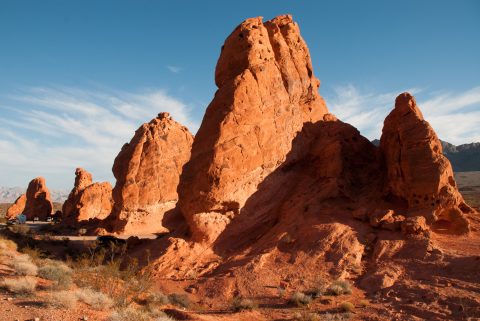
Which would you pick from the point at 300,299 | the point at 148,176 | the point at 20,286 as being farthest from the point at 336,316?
the point at 148,176

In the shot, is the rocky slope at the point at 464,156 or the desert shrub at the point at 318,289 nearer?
the desert shrub at the point at 318,289

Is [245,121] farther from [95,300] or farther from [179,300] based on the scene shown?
[95,300]

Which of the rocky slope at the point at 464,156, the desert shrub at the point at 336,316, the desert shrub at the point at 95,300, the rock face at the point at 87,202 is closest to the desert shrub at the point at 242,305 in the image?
the desert shrub at the point at 336,316

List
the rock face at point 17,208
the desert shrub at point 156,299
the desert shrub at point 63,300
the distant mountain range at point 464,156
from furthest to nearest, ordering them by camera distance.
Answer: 1. the distant mountain range at point 464,156
2. the rock face at point 17,208
3. the desert shrub at point 156,299
4. the desert shrub at point 63,300

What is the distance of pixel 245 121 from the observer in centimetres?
1720

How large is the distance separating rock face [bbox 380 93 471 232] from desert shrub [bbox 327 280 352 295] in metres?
4.70

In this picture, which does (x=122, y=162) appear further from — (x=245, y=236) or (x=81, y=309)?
(x=81, y=309)

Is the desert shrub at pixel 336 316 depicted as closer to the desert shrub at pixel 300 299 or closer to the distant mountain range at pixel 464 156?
the desert shrub at pixel 300 299

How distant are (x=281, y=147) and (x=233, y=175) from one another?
3125 millimetres

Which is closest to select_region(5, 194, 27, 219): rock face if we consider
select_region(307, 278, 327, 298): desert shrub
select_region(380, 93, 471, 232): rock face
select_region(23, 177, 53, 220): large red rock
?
select_region(23, 177, 53, 220): large red rock

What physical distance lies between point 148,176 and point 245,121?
1515 centimetres

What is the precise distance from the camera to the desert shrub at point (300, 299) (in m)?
10.9

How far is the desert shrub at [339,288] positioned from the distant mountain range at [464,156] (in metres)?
105

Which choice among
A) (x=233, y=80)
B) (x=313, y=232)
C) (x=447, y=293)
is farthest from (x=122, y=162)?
(x=447, y=293)
